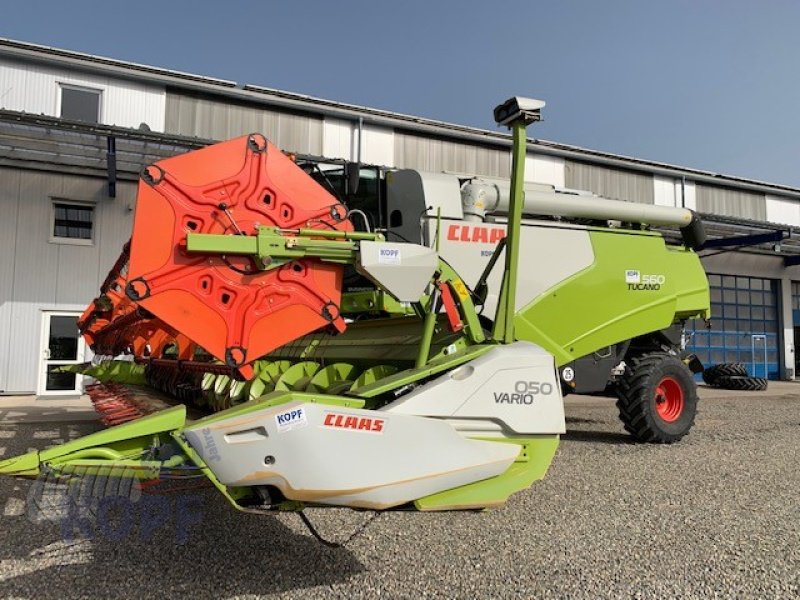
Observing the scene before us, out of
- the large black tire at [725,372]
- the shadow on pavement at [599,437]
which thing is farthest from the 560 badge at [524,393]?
the large black tire at [725,372]

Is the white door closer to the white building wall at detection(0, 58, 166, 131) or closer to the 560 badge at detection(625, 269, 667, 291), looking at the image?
the white building wall at detection(0, 58, 166, 131)

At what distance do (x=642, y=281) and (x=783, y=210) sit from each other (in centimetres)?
2064

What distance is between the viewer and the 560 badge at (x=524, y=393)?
3037mm

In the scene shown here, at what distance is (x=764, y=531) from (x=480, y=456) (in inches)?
90.4

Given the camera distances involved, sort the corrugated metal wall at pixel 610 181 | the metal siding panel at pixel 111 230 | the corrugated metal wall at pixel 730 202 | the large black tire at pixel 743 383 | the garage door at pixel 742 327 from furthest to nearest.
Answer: the corrugated metal wall at pixel 730 202, the garage door at pixel 742 327, the corrugated metal wall at pixel 610 181, the large black tire at pixel 743 383, the metal siding panel at pixel 111 230

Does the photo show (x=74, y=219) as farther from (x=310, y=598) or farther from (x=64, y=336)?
(x=310, y=598)

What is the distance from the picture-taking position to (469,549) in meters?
3.57

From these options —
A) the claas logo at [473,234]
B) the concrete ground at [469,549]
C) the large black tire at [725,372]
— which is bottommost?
the concrete ground at [469,549]

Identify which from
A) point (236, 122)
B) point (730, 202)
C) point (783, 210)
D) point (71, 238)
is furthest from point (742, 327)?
point (71, 238)

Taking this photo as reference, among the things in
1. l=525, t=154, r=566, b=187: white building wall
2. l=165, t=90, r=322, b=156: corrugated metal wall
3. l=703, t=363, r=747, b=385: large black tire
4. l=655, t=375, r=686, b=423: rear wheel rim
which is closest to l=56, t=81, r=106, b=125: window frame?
l=165, t=90, r=322, b=156: corrugated metal wall

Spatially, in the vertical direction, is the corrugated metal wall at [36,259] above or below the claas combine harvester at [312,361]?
above

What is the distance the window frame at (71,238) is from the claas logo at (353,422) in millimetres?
12207

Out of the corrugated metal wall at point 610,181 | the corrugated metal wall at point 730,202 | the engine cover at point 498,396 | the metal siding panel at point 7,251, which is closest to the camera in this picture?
the engine cover at point 498,396

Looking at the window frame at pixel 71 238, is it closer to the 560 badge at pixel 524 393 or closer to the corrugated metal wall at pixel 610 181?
the 560 badge at pixel 524 393
